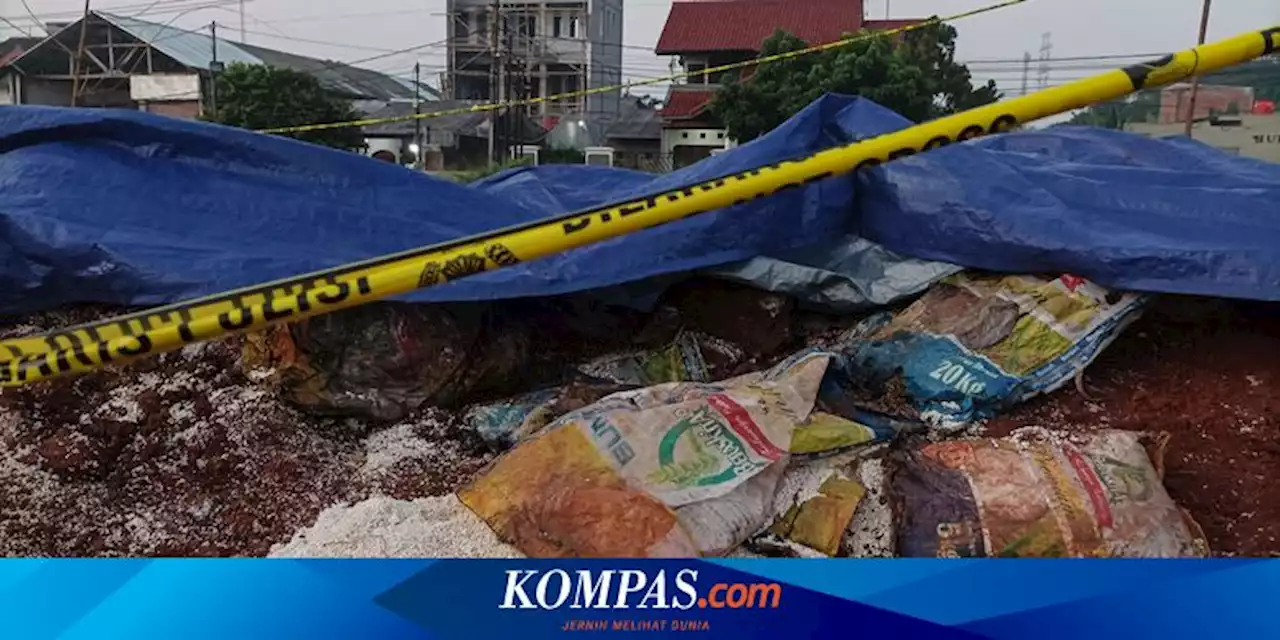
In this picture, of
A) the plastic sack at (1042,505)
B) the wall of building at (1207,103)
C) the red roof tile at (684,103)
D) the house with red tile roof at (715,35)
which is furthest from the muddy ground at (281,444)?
the red roof tile at (684,103)

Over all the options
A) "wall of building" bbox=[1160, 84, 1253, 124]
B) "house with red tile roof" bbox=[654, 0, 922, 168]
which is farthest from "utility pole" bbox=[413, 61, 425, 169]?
"wall of building" bbox=[1160, 84, 1253, 124]

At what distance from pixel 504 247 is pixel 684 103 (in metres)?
15.6

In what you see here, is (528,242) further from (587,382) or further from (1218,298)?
(1218,298)

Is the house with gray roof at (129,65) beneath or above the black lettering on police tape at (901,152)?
above

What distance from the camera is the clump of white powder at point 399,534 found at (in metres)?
1.38

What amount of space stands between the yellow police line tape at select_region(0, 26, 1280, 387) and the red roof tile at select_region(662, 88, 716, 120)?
14.0 metres

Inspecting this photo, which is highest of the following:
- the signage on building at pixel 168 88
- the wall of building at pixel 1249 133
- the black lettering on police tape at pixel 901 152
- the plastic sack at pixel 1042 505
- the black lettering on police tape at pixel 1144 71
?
the signage on building at pixel 168 88

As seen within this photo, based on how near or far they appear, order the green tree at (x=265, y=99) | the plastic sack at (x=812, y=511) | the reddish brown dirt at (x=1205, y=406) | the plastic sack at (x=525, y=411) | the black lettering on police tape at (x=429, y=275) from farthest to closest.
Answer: the green tree at (x=265, y=99)
the plastic sack at (x=525, y=411)
the reddish brown dirt at (x=1205, y=406)
the plastic sack at (x=812, y=511)
the black lettering on police tape at (x=429, y=275)

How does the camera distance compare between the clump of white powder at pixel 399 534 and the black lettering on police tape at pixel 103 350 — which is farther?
the clump of white powder at pixel 399 534

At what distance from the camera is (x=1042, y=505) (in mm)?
1405

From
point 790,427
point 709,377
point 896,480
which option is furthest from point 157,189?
point 896,480

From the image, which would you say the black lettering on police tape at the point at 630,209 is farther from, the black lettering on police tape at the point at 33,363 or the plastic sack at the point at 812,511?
the black lettering on police tape at the point at 33,363

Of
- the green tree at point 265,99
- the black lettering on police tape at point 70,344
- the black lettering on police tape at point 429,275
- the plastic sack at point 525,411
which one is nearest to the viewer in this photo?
the black lettering on police tape at point 70,344

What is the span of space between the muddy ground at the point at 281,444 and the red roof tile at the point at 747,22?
1306 centimetres
